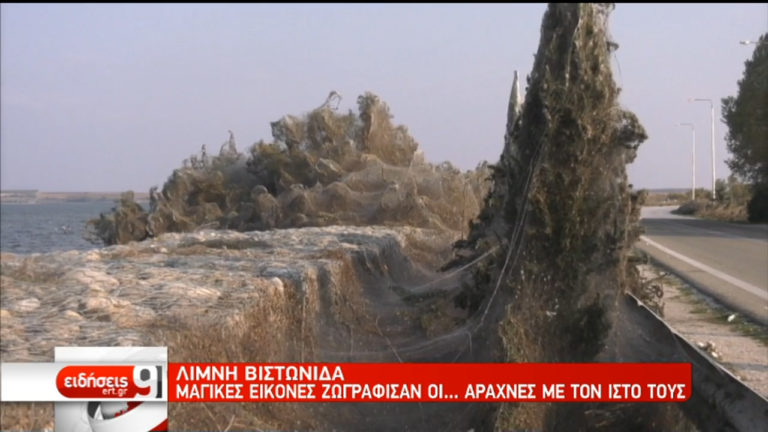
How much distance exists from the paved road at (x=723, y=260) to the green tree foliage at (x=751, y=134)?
5314 millimetres

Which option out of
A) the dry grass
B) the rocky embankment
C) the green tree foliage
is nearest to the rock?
the rocky embankment

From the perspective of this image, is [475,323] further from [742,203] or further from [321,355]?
[742,203]

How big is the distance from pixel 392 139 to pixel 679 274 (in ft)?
24.2

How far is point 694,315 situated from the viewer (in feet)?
47.3

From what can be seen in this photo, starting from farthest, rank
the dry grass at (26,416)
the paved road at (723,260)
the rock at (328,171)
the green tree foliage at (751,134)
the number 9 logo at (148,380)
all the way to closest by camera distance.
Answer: the green tree foliage at (751,134) < the rock at (328,171) < the paved road at (723,260) < the number 9 logo at (148,380) < the dry grass at (26,416)

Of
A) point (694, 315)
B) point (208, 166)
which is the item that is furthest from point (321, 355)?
point (208, 166)

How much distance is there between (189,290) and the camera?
7.88 meters

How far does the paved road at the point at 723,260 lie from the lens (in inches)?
637

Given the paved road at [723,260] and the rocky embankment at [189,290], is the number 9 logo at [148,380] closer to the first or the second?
the rocky embankment at [189,290]
